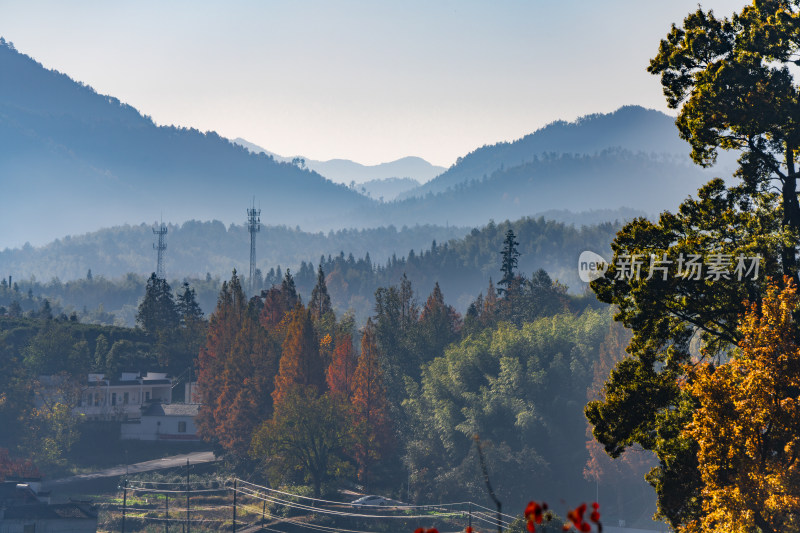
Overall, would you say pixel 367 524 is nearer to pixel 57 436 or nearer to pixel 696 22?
pixel 57 436

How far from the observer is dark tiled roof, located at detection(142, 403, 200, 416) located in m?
110

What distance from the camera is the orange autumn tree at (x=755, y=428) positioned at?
21203 millimetres

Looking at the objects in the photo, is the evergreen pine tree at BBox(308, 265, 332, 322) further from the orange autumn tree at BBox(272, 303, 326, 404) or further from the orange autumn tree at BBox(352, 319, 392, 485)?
the orange autumn tree at BBox(272, 303, 326, 404)

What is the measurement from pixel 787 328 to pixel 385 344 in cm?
8627

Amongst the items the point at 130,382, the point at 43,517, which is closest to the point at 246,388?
the point at 130,382

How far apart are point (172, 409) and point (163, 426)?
2858 millimetres

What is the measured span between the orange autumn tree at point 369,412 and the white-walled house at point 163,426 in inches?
937

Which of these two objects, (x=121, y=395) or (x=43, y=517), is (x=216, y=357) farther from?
(x=43, y=517)

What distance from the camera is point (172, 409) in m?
111

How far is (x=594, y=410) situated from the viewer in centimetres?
2514

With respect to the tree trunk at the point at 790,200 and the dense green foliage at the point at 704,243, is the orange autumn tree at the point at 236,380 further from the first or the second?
the tree trunk at the point at 790,200

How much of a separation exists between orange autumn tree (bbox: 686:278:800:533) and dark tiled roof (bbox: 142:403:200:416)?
93431mm

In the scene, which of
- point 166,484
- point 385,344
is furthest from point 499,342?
point 166,484

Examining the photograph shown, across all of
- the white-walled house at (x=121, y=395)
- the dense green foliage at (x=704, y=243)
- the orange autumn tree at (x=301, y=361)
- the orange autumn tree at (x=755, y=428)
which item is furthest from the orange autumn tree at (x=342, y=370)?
the orange autumn tree at (x=755, y=428)
